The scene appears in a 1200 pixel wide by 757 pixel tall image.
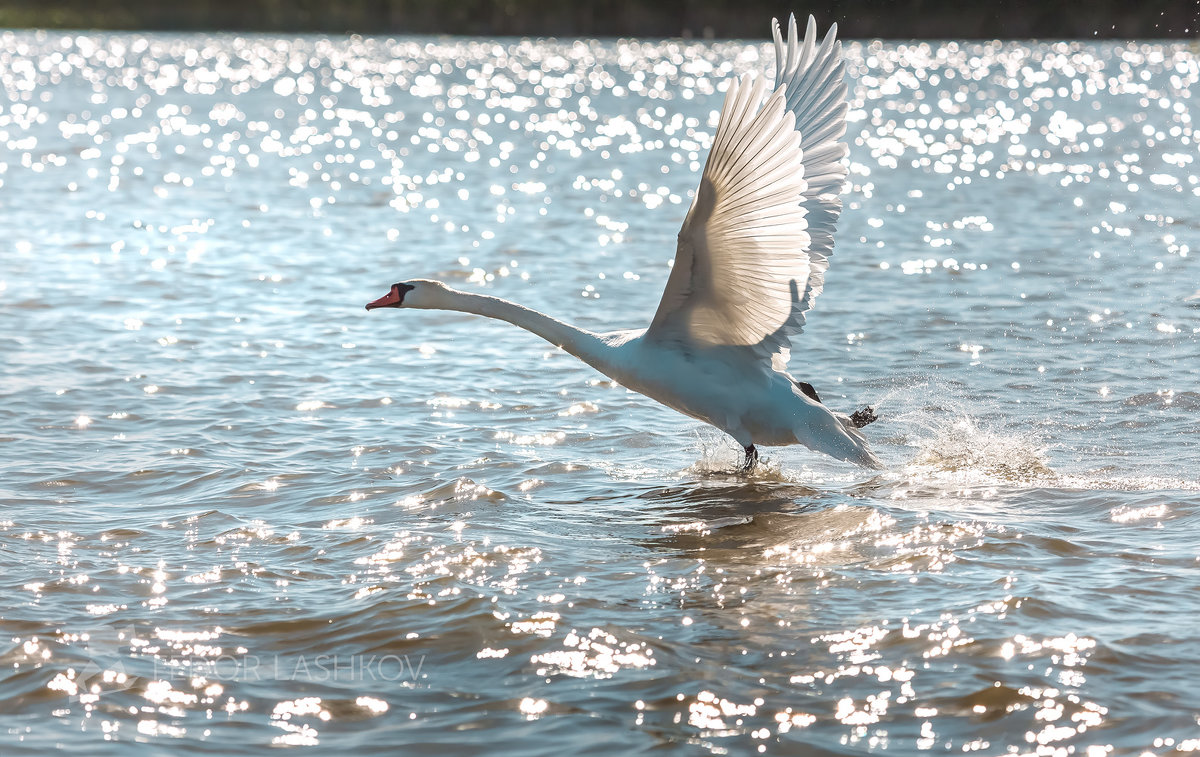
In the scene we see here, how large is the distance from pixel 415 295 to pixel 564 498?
61.8 inches

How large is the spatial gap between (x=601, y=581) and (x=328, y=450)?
9.91 feet

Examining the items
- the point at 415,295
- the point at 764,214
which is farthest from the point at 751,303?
the point at 415,295

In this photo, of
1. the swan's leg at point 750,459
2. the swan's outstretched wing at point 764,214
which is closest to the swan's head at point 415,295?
the swan's outstretched wing at point 764,214

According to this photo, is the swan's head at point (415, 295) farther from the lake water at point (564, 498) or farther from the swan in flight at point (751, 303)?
the lake water at point (564, 498)

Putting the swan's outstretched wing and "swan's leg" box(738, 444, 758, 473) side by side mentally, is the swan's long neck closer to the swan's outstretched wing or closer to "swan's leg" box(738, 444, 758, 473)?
the swan's outstretched wing

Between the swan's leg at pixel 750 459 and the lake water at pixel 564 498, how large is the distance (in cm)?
10

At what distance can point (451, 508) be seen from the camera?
781 centimetres

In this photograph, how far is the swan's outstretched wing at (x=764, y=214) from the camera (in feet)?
21.6

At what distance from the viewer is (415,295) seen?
27.7 feet

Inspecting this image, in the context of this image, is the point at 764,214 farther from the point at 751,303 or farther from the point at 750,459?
the point at 750,459

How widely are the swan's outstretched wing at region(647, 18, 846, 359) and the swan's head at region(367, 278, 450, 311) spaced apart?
1431 mm

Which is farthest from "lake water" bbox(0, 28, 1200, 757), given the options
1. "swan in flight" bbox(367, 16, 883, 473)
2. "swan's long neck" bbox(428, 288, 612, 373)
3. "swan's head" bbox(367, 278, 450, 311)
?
"swan's head" bbox(367, 278, 450, 311)

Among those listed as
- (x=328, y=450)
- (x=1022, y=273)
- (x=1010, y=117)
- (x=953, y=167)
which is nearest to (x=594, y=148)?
(x=953, y=167)

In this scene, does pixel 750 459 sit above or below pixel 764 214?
below
